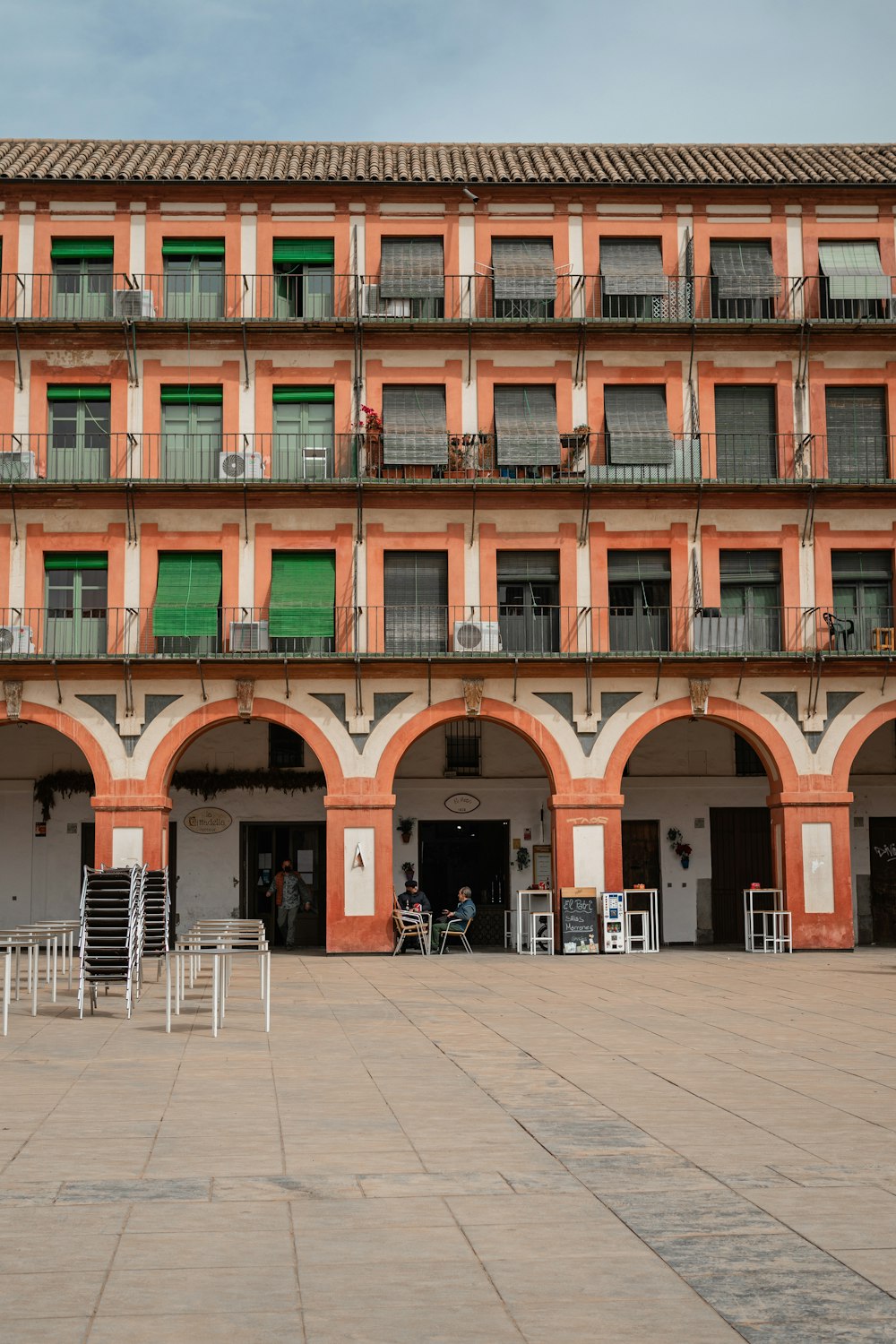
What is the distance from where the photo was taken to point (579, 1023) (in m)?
15.8

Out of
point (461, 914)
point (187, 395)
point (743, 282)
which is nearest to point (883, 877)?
point (461, 914)

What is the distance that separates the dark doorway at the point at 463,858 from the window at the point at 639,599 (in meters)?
5.40

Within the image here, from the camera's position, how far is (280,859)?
32.7 metres

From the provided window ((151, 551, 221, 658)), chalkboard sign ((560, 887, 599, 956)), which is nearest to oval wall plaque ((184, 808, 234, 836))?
window ((151, 551, 221, 658))

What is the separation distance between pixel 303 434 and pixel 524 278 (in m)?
5.22

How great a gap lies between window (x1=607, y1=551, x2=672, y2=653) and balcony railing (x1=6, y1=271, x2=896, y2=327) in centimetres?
460

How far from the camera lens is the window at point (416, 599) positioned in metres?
29.1

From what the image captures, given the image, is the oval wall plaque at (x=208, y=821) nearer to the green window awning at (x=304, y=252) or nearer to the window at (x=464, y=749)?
the window at (x=464, y=749)

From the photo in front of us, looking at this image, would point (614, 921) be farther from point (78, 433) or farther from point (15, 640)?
point (78, 433)

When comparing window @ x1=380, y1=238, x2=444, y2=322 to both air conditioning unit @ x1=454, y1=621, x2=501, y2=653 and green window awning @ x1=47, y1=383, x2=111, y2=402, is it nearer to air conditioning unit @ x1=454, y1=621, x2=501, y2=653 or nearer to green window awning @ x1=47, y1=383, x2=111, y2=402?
green window awning @ x1=47, y1=383, x2=111, y2=402

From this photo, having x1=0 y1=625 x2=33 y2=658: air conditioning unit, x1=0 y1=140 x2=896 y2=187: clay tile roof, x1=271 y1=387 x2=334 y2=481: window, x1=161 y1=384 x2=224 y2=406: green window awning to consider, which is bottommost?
x1=0 y1=625 x2=33 y2=658: air conditioning unit

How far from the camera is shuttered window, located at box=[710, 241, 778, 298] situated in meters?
30.2

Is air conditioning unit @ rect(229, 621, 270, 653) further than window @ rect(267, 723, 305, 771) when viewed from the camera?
No

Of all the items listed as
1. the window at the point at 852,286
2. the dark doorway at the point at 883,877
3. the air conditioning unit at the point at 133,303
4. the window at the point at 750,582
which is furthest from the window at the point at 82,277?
the dark doorway at the point at 883,877
